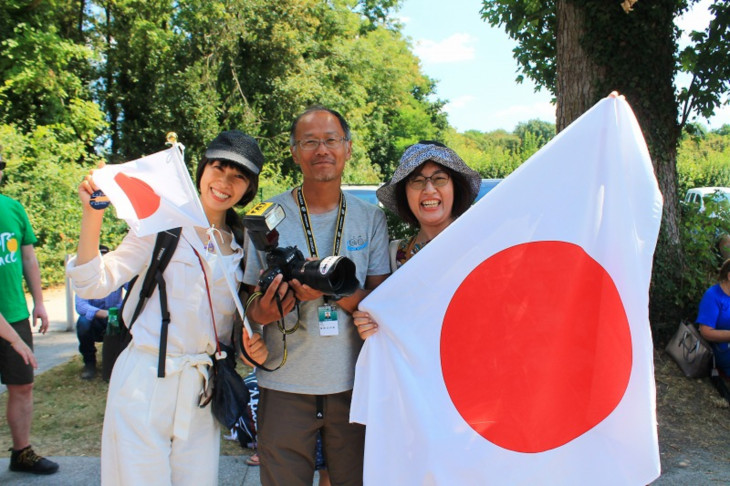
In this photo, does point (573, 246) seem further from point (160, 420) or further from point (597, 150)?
point (160, 420)

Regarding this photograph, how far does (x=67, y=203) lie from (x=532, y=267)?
12013 mm

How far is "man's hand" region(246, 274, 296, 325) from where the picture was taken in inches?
84.6

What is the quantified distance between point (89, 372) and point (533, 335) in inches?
192

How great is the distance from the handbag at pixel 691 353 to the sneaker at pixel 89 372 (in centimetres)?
544

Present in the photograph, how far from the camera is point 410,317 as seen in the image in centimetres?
231

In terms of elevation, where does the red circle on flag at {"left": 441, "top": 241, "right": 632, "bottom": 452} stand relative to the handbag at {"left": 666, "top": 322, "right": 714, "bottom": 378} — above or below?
above

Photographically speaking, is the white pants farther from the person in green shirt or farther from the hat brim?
the person in green shirt

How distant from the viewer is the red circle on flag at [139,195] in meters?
2.15

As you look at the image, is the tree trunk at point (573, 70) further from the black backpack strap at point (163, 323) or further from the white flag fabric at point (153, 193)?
the black backpack strap at point (163, 323)

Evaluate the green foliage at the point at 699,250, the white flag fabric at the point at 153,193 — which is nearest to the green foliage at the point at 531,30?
the green foliage at the point at 699,250

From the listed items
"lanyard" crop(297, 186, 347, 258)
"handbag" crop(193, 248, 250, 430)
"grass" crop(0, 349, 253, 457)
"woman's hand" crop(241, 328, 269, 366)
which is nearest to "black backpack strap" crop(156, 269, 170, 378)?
"handbag" crop(193, 248, 250, 430)

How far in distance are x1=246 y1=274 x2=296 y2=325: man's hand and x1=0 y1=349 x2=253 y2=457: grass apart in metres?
2.18

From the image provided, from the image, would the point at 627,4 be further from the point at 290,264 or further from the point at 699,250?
the point at 290,264

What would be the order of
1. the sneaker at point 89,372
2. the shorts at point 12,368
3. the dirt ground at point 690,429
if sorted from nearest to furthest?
1. the shorts at point 12,368
2. the dirt ground at point 690,429
3. the sneaker at point 89,372
